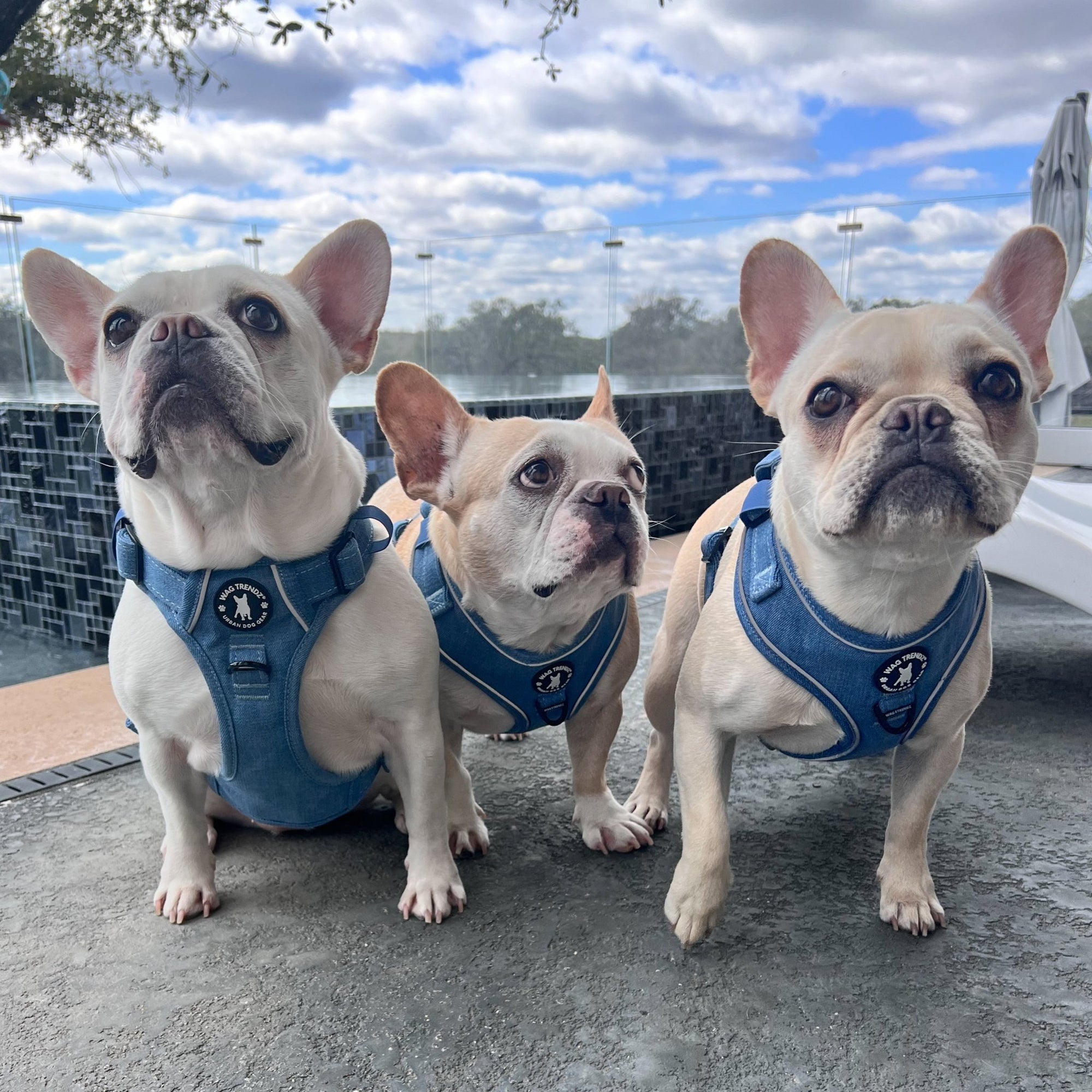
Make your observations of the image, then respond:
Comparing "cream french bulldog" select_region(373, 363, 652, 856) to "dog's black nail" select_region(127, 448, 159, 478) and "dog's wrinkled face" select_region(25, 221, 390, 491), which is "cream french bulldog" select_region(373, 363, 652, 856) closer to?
"dog's wrinkled face" select_region(25, 221, 390, 491)

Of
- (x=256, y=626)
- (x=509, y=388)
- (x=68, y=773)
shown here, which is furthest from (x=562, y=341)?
(x=256, y=626)

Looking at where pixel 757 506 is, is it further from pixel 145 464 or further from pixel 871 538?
pixel 145 464

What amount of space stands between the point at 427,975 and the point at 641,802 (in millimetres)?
800

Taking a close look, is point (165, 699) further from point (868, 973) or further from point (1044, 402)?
point (1044, 402)

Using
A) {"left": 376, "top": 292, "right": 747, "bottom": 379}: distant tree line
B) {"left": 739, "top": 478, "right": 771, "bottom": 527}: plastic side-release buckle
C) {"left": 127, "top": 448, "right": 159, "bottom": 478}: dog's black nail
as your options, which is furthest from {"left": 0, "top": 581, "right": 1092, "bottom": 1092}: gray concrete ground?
{"left": 376, "top": 292, "right": 747, "bottom": 379}: distant tree line

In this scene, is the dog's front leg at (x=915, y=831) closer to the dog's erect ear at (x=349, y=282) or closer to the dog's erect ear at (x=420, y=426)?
the dog's erect ear at (x=420, y=426)

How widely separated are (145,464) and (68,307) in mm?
462

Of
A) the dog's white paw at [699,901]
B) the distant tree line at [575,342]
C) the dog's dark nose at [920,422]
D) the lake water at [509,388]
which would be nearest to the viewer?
the dog's dark nose at [920,422]

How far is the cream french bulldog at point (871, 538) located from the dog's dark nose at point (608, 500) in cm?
28

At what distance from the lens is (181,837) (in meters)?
1.97

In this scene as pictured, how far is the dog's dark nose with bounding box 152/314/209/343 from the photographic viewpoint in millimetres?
1658

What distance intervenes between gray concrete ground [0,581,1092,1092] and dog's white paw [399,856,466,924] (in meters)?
0.04

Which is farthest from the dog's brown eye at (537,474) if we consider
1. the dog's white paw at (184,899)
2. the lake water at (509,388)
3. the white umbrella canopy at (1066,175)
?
the white umbrella canopy at (1066,175)

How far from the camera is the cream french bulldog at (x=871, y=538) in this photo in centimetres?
152
